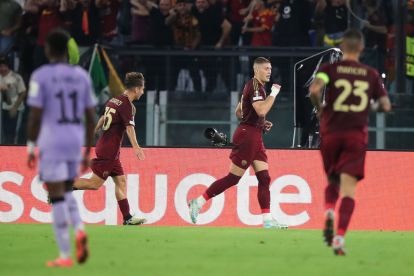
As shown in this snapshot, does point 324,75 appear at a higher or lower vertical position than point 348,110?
higher

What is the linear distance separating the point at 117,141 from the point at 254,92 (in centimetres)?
208

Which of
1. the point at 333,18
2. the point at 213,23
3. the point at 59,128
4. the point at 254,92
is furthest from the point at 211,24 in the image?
the point at 59,128

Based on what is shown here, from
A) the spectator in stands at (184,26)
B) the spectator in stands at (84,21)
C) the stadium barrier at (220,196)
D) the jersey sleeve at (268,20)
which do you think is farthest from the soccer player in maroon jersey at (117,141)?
the spectator in stands at (84,21)

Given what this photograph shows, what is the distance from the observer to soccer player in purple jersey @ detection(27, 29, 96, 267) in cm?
1038

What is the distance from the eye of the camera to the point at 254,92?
16422 mm

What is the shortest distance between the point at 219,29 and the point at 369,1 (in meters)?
2.84

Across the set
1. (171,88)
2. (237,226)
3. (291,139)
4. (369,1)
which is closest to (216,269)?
(237,226)

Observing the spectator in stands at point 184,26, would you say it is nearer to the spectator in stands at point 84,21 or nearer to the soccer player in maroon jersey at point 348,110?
the spectator in stands at point 84,21

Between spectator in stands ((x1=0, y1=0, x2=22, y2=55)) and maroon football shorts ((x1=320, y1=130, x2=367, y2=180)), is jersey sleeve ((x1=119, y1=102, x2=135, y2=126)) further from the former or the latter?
spectator in stands ((x1=0, y1=0, x2=22, y2=55))

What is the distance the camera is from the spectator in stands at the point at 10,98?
20.7 metres

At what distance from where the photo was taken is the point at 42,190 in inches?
739

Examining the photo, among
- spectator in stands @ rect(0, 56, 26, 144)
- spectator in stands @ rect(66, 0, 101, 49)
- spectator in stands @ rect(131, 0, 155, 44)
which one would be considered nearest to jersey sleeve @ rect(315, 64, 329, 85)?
spectator in stands @ rect(0, 56, 26, 144)

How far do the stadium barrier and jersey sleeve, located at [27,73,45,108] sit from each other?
8.12 meters

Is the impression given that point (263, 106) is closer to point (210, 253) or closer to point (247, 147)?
point (247, 147)
